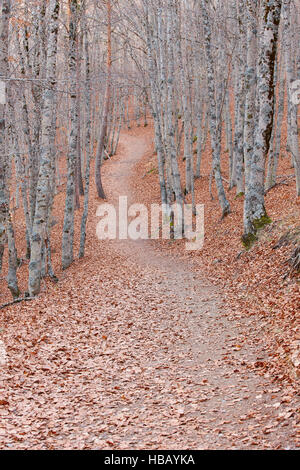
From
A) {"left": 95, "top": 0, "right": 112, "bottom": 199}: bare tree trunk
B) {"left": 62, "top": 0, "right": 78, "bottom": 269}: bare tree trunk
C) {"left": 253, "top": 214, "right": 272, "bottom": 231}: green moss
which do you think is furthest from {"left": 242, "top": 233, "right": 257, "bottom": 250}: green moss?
{"left": 95, "top": 0, "right": 112, "bottom": 199}: bare tree trunk

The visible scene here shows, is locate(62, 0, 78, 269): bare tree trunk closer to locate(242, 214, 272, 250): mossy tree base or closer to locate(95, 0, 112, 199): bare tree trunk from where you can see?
locate(95, 0, 112, 199): bare tree trunk

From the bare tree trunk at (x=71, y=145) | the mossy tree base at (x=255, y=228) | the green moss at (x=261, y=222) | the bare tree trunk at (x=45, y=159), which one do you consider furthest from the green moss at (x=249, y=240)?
the bare tree trunk at (x=71, y=145)

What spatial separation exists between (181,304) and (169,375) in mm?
3692

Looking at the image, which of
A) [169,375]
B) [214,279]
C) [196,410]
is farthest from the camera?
[214,279]

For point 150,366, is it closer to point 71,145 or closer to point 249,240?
point 249,240

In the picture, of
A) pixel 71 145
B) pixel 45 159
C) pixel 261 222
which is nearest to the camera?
pixel 45 159

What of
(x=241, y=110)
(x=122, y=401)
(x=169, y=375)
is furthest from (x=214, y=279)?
(x=241, y=110)

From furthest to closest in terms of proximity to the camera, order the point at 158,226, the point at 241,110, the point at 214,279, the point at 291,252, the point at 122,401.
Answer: the point at 158,226
the point at 241,110
the point at 214,279
the point at 291,252
the point at 122,401

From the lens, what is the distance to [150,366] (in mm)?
7141

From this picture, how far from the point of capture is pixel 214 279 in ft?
38.6

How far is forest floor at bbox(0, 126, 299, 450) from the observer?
16.4 ft

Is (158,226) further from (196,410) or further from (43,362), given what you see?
(196,410)

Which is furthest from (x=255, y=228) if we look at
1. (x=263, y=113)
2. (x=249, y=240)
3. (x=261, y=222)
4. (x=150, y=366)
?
(x=150, y=366)

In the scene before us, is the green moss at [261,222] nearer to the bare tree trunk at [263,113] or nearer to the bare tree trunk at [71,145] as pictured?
the bare tree trunk at [263,113]
